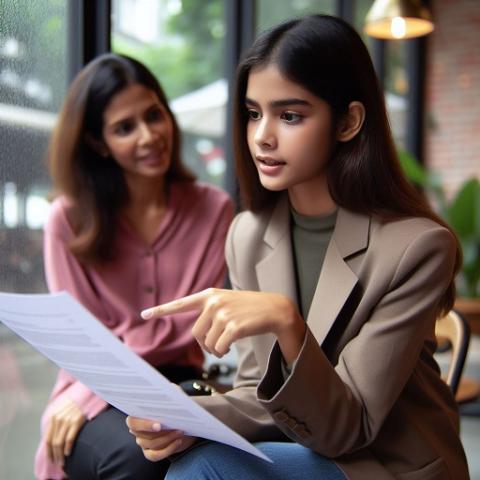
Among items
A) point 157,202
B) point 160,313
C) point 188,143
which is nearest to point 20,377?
point 157,202

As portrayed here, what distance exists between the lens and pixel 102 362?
86cm

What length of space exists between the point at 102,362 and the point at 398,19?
2.46 metres

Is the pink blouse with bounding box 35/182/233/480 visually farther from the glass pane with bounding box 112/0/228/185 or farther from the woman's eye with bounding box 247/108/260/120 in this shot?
the glass pane with bounding box 112/0/228/185

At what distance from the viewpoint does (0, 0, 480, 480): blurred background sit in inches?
63.7

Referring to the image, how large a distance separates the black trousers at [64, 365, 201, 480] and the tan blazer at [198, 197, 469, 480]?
27 cm

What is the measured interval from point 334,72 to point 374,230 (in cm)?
28

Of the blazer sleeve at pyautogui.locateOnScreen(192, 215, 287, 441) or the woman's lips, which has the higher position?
the woman's lips

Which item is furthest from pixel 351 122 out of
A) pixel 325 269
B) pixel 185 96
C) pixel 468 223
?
pixel 468 223

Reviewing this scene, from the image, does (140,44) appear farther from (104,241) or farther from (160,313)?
(160,313)

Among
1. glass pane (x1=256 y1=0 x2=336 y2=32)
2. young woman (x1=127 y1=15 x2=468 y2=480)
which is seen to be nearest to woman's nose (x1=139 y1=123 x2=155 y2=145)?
young woman (x1=127 y1=15 x2=468 y2=480)

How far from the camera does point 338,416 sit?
101cm

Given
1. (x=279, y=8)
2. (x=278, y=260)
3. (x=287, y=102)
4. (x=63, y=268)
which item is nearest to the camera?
(x=287, y=102)

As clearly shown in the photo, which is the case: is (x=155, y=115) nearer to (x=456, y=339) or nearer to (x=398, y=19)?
(x=456, y=339)

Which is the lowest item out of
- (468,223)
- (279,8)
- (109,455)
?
(468,223)
